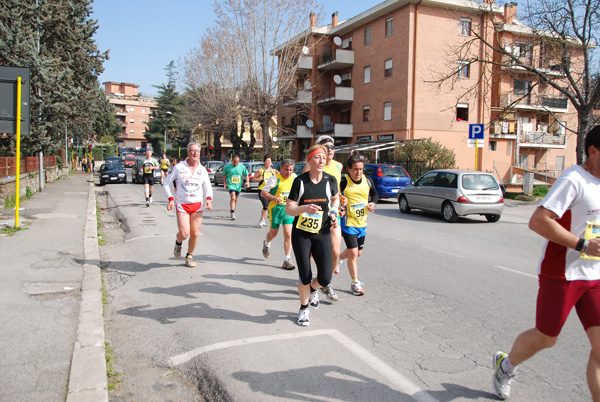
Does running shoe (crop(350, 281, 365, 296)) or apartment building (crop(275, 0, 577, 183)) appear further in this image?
apartment building (crop(275, 0, 577, 183))

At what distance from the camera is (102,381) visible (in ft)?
11.6

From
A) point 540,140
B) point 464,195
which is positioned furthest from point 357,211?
point 540,140

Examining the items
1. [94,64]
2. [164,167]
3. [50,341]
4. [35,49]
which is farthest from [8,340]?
[94,64]

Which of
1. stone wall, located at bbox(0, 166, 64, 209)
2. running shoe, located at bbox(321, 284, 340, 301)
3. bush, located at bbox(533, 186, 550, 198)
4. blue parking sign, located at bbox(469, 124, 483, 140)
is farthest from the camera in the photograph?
bush, located at bbox(533, 186, 550, 198)

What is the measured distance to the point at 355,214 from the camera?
597 cm

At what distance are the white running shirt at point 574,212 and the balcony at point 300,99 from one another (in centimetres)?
3996

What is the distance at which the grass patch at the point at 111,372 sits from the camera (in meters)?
3.63

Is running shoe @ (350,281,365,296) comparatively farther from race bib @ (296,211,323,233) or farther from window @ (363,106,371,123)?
window @ (363,106,371,123)

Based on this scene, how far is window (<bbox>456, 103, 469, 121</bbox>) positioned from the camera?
35.2 m

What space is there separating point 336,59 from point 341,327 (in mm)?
37268

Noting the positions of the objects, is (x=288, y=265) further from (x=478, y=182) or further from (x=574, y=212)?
(x=478, y=182)

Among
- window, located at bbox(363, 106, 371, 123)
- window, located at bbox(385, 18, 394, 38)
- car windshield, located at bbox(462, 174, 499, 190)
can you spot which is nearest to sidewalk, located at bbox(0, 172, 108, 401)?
car windshield, located at bbox(462, 174, 499, 190)

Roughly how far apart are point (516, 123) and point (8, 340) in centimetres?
4173

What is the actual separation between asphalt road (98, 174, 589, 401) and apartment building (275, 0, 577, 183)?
23.8 meters
